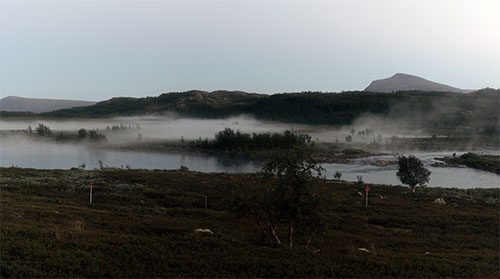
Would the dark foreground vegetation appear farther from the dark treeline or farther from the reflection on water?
the dark treeline

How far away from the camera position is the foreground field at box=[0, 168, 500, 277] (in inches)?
671

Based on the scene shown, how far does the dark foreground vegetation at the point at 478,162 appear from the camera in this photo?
115375 millimetres

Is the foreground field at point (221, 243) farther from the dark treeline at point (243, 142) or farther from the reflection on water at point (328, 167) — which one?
the dark treeline at point (243, 142)

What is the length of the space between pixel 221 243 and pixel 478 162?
4668 inches

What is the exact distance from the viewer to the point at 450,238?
102 ft

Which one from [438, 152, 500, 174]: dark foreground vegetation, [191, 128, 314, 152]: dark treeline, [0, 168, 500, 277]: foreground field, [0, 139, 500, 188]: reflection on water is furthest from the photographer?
[191, 128, 314, 152]: dark treeline

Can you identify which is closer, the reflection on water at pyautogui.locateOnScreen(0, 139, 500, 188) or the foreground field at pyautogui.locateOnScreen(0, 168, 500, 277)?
the foreground field at pyautogui.locateOnScreen(0, 168, 500, 277)

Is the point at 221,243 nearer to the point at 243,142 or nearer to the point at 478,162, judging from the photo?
the point at 478,162

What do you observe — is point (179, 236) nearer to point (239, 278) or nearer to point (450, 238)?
point (239, 278)

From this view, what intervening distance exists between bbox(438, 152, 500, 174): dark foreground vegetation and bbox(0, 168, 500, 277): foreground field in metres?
81.9

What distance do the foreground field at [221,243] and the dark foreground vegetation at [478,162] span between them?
3224 inches

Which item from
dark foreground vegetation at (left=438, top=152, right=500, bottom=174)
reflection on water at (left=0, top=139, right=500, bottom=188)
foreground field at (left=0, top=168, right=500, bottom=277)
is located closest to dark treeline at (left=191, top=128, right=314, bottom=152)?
reflection on water at (left=0, top=139, right=500, bottom=188)


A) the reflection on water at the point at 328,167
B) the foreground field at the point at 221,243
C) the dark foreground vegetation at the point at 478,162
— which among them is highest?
the foreground field at the point at 221,243

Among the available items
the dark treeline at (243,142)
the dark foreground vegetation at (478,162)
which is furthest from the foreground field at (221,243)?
the dark treeline at (243,142)
